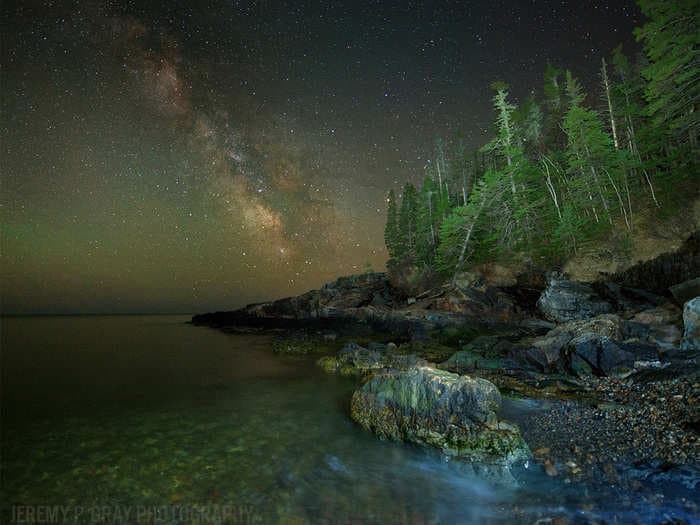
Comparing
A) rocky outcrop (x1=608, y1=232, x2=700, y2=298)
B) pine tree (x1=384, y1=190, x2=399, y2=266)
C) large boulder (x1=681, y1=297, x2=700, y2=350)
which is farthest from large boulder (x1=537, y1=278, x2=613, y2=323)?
pine tree (x1=384, y1=190, x2=399, y2=266)

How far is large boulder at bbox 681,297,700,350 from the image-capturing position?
14328 millimetres

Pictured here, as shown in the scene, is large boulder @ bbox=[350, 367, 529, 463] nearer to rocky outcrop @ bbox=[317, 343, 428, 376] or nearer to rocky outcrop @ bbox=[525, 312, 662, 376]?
rocky outcrop @ bbox=[317, 343, 428, 376]

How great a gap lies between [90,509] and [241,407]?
22.8 feet

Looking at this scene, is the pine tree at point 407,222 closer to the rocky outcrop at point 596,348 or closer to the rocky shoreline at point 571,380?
the rocky shoreline at point 571,380

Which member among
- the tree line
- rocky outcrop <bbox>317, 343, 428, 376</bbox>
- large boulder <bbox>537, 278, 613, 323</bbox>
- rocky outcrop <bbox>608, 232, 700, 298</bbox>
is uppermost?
the tree line

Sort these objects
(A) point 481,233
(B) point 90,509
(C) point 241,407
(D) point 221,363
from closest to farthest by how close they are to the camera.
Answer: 1. (B) point 90,509
2. (C) point 241,407
3. (D) point 221,363
4. (A) point 481,233

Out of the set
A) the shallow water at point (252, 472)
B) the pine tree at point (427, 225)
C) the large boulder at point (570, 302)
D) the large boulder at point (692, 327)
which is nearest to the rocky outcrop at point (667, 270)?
the large boulder at point (570, 302)

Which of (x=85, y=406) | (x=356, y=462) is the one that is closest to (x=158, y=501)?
(x=356, y=462)

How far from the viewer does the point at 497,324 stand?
32.6m

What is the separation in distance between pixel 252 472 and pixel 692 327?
61.3 feet

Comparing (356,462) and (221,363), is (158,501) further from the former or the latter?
(221,363)

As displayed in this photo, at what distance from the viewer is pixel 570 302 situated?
90.5 ft

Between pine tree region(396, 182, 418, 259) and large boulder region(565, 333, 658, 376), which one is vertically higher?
pine tree region(396, 182, 418, 259)

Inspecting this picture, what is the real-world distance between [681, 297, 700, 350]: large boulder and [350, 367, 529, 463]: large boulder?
39.7 ft
